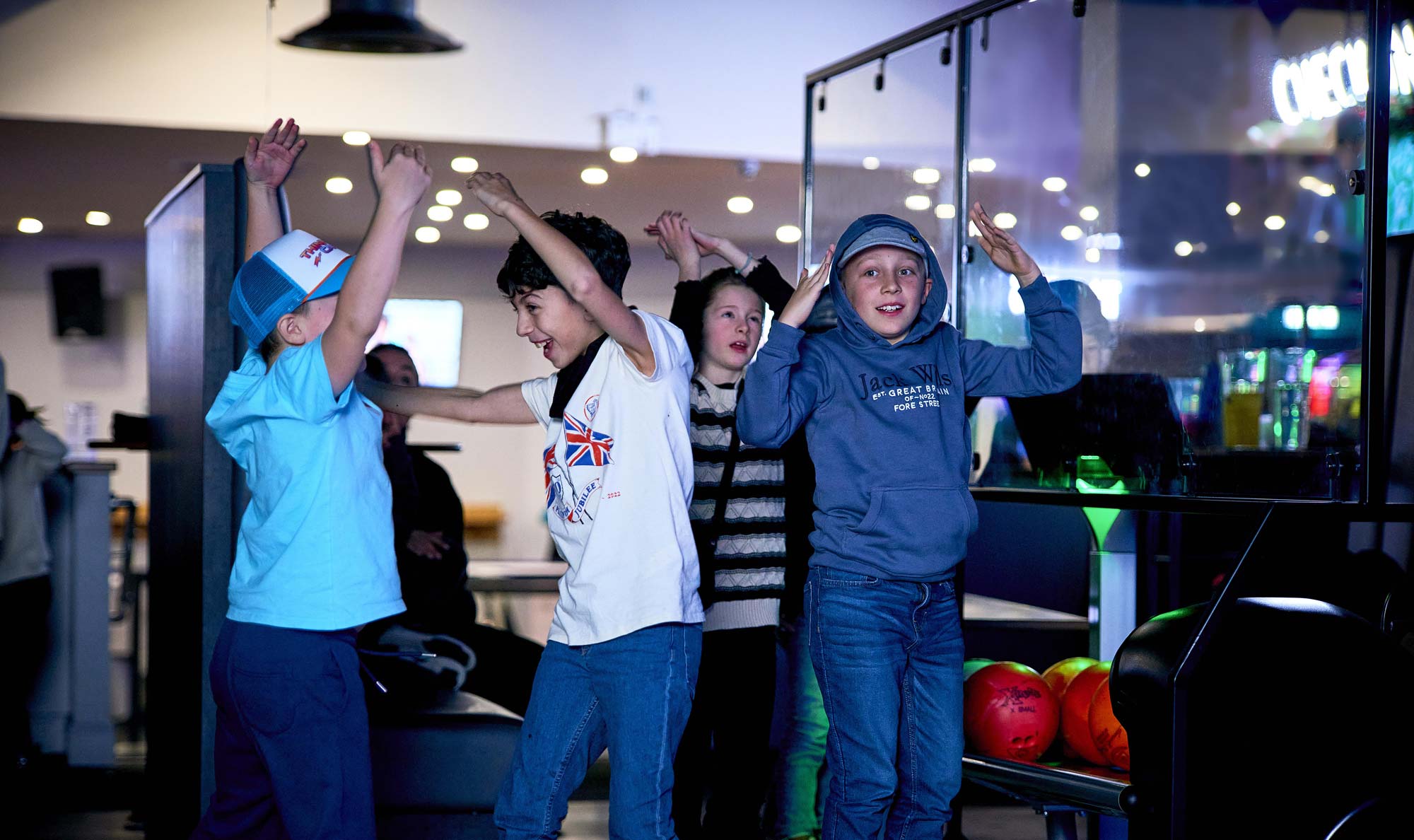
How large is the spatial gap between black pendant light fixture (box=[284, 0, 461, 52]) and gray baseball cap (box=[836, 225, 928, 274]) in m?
3.39

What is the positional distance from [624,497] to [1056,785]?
3.66ft

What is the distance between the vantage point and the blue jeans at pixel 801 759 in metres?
3.15

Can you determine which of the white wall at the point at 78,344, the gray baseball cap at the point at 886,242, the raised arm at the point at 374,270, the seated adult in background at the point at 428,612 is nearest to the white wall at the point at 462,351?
the white wall at the point at 78,344

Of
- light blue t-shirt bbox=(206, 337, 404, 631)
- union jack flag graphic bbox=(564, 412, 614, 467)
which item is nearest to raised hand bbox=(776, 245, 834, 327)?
union jack flag graphic bbox=(564, 412, 614, 467)

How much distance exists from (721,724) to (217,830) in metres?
1.07

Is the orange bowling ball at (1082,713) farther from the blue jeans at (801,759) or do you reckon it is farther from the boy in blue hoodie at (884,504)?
the blue jeans at (801,759)

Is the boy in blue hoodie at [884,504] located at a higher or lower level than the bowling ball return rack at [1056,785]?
higher

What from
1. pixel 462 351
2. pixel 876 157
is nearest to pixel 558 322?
pixel 876 157

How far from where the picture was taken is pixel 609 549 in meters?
2.19

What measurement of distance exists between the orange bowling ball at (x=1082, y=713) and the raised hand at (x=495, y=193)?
62.3 inches

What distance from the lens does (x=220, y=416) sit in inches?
89.1

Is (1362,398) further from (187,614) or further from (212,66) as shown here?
(212,66)

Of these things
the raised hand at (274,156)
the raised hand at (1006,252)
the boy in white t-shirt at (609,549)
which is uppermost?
the raised hand at (274,156)

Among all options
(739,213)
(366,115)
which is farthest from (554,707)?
(739,213)
